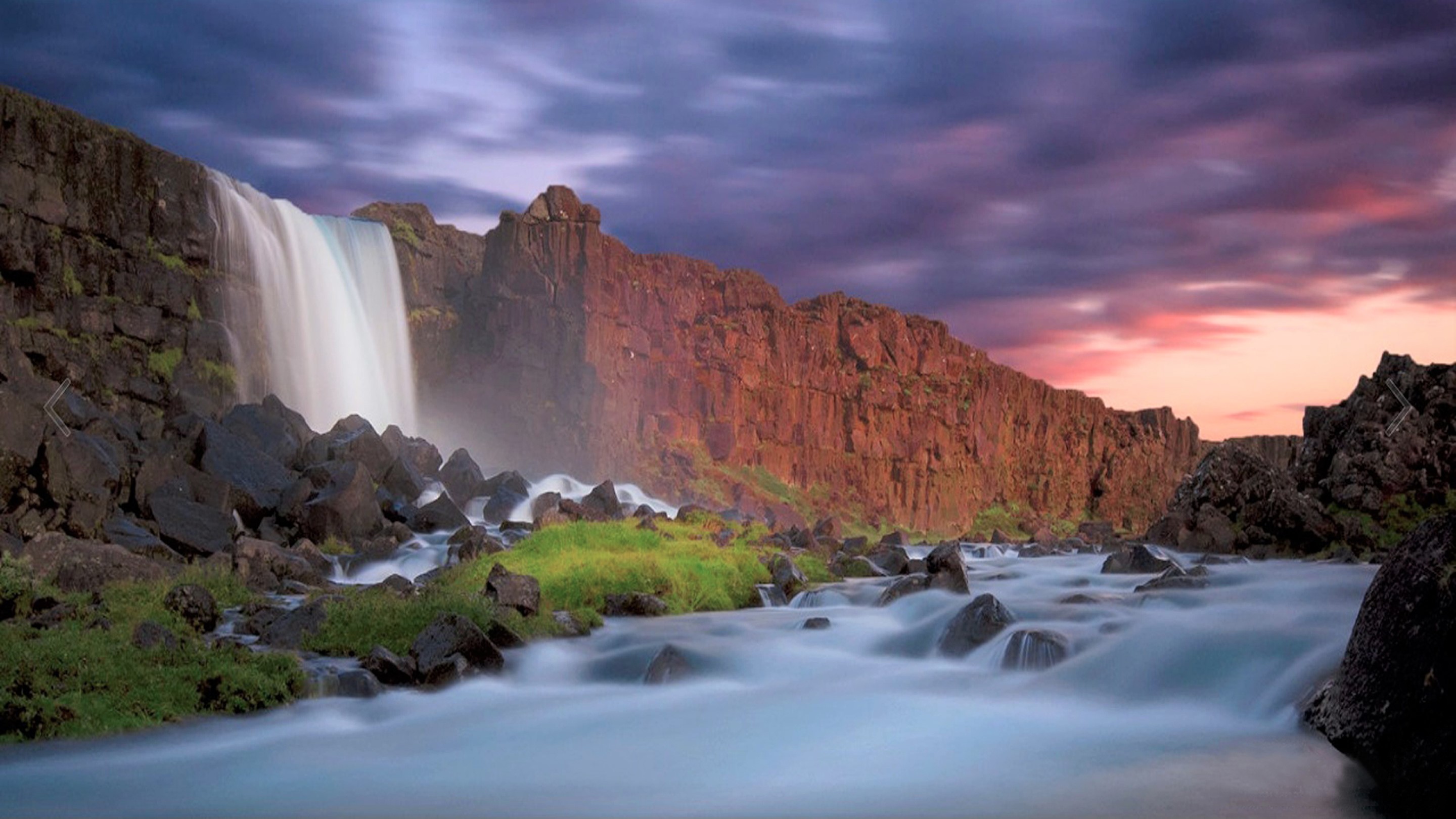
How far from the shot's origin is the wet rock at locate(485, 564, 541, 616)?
13.2 metres

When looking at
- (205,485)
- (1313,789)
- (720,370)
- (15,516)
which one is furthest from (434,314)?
(1313,789)

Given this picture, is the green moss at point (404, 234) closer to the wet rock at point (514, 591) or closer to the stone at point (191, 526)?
the stone at point (191, 526)

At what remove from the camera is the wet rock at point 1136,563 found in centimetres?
1919

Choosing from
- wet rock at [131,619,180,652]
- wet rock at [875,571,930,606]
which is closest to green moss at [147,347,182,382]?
wet rock at [131,619,180,652]

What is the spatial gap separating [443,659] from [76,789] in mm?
3533

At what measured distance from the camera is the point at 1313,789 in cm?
718

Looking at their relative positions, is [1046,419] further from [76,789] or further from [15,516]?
[76,789]

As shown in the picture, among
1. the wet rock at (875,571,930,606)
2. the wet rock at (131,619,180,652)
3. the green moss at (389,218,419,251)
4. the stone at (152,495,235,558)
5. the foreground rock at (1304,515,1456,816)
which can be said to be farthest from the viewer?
the green moss at (389,218,419,251)

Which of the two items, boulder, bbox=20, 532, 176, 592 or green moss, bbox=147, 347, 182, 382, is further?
green moss, bbox=147, 347, 182, 382

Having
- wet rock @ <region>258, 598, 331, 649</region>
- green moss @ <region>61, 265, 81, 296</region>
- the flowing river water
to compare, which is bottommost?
the flowing river water

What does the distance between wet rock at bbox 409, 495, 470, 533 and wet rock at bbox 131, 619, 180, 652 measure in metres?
13.4

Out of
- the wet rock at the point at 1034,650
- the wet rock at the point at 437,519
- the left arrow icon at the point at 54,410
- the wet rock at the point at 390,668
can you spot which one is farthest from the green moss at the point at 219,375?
the wet rock at the point at 1034,650

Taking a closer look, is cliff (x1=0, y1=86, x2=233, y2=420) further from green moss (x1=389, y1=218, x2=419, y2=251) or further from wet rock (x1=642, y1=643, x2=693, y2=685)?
wet rock (x1=642, y1=643, x2=693, y2=685)

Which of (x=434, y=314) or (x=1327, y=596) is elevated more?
(x=434, y=314)
